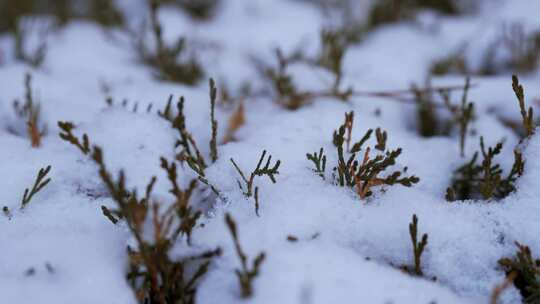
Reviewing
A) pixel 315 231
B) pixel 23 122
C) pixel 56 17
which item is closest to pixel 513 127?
pixel 315 231

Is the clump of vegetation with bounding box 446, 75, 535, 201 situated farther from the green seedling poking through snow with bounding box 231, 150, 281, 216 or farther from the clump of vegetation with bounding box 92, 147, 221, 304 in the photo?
the clump of vegetation with bounding box 92, 147, 221, 304

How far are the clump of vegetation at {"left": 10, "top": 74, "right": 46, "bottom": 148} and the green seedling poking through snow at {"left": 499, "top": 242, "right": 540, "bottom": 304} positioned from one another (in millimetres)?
2126

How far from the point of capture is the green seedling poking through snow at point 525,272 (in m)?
1.54

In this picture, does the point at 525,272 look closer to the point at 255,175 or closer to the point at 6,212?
the point at 255,175

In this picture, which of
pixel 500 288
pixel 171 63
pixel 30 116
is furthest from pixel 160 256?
pixel 171 63

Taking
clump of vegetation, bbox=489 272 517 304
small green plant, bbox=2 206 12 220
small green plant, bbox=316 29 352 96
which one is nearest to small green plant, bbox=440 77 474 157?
small green plant, bbox=316 29 352 96

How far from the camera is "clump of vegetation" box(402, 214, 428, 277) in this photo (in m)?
1.55

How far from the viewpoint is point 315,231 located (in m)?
1.70

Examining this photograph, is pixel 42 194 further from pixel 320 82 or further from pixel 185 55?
pixel 185 55

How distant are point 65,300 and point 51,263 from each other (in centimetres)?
17

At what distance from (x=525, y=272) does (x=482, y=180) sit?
0.52m

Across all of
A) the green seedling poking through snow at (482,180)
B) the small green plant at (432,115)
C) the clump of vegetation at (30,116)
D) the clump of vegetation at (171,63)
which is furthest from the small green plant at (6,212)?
the small green plant at (432,115)

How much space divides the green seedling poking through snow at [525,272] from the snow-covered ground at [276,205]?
0.04 m

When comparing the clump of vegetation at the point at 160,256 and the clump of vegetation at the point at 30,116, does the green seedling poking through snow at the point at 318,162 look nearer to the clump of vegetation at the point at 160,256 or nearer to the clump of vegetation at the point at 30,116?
the clump of vegetation at the point at 160,256
